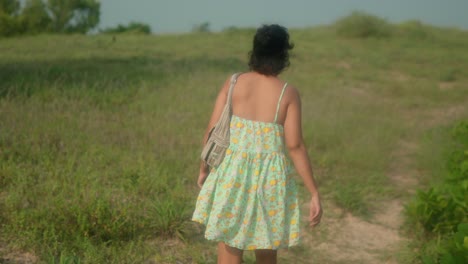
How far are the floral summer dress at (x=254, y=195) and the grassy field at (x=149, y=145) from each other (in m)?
0.72

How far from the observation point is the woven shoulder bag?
2.72 meters

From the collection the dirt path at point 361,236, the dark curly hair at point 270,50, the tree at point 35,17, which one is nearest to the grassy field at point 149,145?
the dirt path at point 361,236

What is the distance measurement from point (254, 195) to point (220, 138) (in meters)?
0.33

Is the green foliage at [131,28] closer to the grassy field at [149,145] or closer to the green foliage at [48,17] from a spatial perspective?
the green foliage at [48,17]

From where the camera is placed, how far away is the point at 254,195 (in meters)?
2.66

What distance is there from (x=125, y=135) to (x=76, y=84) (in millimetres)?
2718

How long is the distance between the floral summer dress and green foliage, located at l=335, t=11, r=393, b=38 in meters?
21.8

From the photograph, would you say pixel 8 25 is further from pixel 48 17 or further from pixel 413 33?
pixel 413 33

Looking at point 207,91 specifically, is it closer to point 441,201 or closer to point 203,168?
point 441,201

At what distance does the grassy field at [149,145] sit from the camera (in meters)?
3.82

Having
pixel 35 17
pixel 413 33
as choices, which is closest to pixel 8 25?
pixel 35 17

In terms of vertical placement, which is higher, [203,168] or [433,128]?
[203,168]

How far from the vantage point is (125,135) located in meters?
6.21

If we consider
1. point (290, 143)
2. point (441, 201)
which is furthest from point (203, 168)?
point (441, 201)
